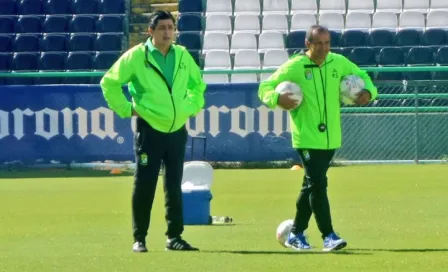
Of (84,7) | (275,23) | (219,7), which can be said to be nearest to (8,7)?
(84,7)

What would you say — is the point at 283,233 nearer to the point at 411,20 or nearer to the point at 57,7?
the point at 411,20

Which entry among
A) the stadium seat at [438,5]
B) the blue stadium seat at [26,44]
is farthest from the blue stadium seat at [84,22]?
the stadium seat at [438,5]

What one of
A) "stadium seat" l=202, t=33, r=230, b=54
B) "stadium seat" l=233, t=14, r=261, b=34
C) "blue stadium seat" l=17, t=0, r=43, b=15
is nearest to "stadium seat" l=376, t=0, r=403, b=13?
"stadium seat" l=233, t=14, r=261, b=34

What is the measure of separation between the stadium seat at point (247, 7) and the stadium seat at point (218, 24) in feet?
1.49

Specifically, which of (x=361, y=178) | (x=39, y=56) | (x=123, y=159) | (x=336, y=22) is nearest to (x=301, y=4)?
(x=336, y=22)

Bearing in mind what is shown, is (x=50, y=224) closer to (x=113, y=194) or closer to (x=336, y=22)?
(x=113, y=194)

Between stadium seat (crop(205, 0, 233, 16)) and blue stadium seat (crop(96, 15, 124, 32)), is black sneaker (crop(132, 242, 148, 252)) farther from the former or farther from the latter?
stadium seat (crop(205, 0, 233, 16))

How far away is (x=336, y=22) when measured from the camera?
93.4 ft

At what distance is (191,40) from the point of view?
28.7m

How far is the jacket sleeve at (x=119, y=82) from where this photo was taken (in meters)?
10.5

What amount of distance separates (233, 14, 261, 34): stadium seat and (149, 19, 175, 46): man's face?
18763mm

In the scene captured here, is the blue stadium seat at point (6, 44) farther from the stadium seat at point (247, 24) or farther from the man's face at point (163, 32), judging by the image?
the man's face at point (163, 32)

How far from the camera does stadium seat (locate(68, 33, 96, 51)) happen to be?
2888 cm

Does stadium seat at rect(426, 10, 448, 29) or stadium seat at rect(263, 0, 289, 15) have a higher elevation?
stadium seat at rect(263, 0, 289, 15)
